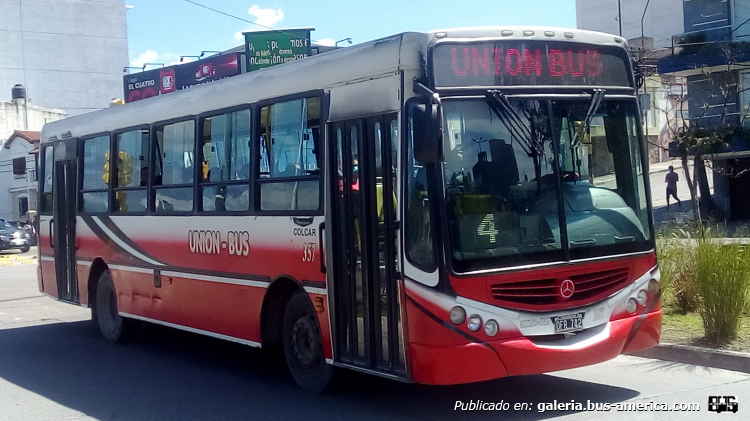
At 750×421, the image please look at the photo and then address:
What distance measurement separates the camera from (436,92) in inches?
271

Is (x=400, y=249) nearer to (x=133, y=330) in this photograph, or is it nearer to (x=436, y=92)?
(x=436, y=92)

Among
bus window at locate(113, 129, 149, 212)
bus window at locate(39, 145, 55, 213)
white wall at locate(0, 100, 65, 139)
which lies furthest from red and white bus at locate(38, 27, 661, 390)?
white wall at locate(0, 100, 65, 139)

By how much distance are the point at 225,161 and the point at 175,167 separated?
125 cm

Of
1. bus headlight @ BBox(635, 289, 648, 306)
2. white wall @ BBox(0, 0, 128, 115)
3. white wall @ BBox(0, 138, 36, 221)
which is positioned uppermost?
white wall @ BBox(0, 0, 128, 115)

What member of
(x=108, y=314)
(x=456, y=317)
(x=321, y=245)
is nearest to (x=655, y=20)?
(x=108, y=314)

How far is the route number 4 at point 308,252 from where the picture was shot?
26.7ft

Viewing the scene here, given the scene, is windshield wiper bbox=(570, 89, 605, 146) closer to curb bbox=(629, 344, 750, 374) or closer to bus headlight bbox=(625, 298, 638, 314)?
bus headlight bbox=(625, 298, 638, 314)

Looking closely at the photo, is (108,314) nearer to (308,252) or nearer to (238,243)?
(238,243)

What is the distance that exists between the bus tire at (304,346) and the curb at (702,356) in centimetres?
351

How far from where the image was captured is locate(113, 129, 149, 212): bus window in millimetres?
11336

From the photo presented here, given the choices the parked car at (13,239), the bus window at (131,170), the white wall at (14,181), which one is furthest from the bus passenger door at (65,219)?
the white wall at (14,181)

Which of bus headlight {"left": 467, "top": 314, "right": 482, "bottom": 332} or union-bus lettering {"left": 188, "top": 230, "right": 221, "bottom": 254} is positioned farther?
union-bus lettering {"left": 188, "top": 230, "right": 221, "bottom": 254}

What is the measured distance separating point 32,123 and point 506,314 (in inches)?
2259

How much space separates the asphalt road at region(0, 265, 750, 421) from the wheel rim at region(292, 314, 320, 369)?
1.05 feet
